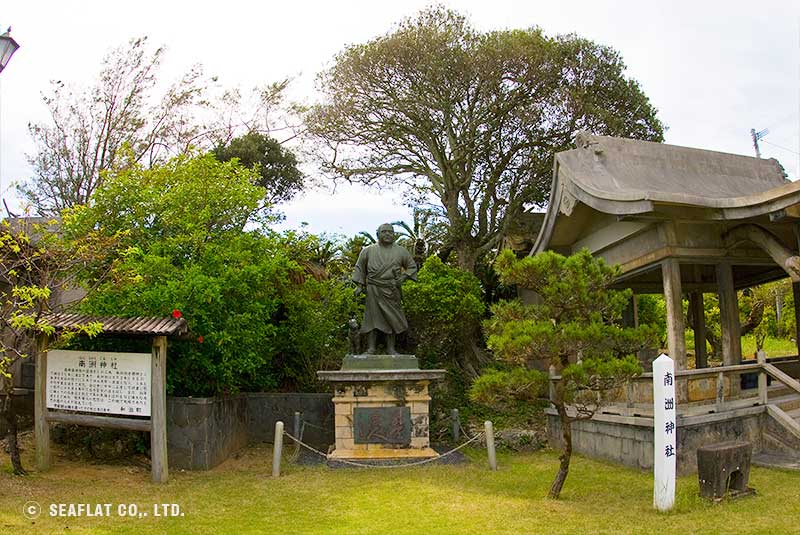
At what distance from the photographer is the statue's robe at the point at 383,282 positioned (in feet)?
38.0

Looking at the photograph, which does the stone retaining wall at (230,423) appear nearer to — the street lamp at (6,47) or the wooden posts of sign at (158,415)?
the wooden posts of sign at (158,415)

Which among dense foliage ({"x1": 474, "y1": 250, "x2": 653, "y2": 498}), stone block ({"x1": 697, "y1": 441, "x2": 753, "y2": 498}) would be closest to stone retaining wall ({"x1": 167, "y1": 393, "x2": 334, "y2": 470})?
→ dense foliage ({"x1": 474, "y1": 250, "x2": 653, "y2": 498})

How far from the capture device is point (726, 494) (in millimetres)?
7172

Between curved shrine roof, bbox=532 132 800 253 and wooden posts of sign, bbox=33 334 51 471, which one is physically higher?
curved shrine roof, bbox=532 132 800 253

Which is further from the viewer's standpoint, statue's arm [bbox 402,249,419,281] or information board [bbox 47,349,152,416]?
statue's arm [bbox 402,249,419,281]

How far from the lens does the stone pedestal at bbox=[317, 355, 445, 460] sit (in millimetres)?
10484

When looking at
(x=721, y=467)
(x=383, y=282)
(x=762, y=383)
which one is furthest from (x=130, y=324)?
(x=762, y=383)

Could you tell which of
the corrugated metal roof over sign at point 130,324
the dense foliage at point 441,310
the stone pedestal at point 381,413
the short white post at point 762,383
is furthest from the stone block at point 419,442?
the short white post at point 762,383

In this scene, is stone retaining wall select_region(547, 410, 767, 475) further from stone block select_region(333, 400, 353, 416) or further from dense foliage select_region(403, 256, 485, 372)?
dense foliage select_region(403, 256, 485, 372)

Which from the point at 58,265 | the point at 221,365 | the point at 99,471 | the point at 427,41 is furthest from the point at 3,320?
the point at 427,41

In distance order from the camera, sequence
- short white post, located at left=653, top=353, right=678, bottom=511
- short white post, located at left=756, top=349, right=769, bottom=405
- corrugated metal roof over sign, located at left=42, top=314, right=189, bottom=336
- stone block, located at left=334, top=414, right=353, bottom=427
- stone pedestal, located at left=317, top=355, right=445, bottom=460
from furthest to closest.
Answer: stone block, located at left=334, top=414, right=353, bottom=427, stone pedestal, located at left=317, top=355, right=445, bottom=460, short white post, located at left=756, top=349, right=769, bottom=405, corrugated metal roof over sign, located at left=42, top=314, right=189, bottom=336, short white post, located at left=653, top=353, right=678, bottom=511

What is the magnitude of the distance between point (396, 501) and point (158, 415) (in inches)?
139

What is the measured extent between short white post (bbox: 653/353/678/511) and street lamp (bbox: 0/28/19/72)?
7.27 meters

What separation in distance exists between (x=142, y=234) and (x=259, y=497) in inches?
223
